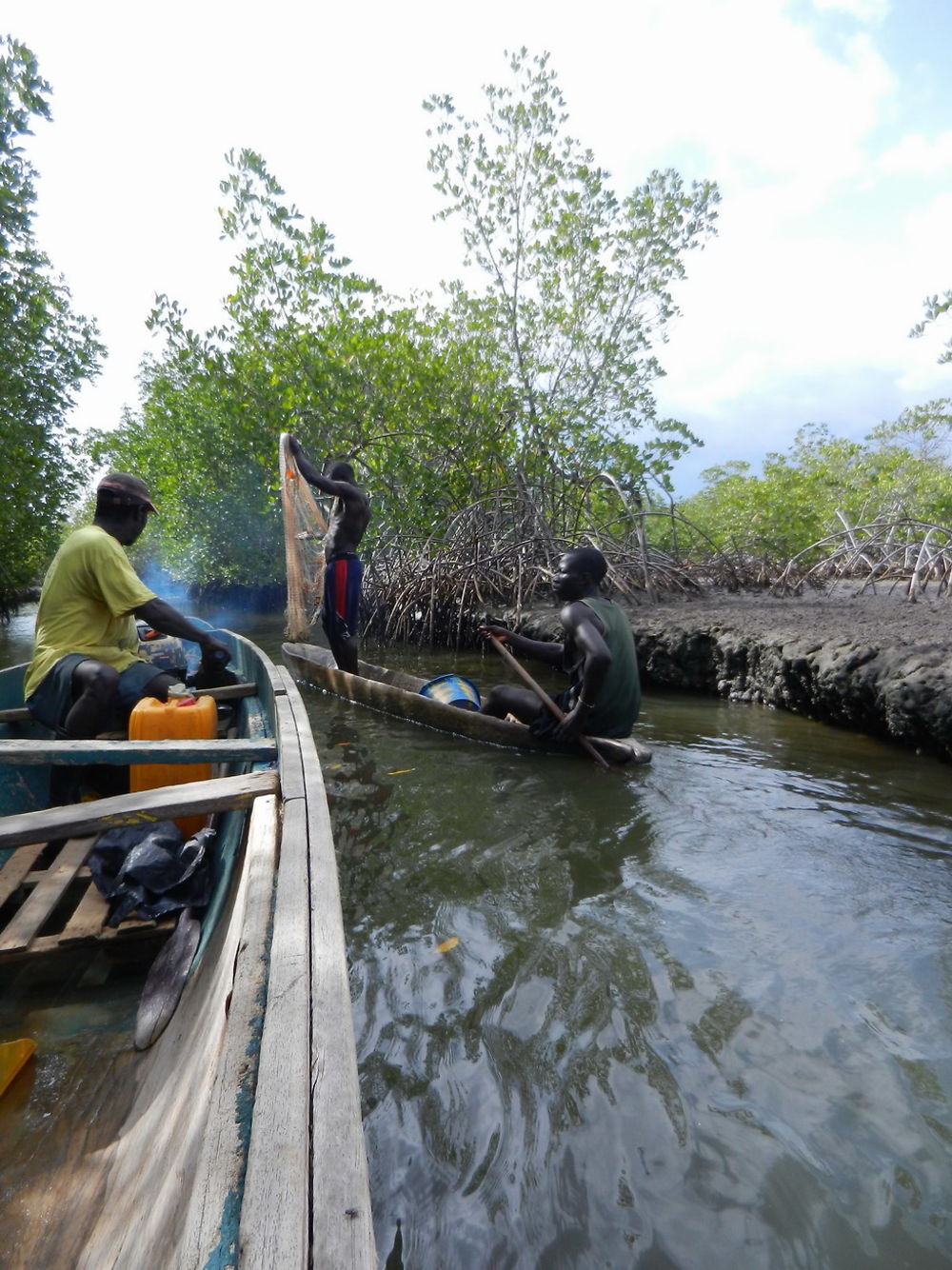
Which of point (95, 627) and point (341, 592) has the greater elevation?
point (341, 592)

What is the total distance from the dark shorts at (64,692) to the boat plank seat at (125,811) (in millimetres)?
1310

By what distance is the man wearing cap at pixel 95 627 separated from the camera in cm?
317

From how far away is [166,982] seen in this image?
6.58ft

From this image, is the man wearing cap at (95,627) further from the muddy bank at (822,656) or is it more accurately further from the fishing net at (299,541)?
the muddy bank at (822,656)

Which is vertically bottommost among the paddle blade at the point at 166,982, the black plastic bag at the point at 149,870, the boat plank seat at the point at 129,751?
the paddle blade at the point at 166,982

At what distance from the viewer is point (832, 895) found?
300 centimetres

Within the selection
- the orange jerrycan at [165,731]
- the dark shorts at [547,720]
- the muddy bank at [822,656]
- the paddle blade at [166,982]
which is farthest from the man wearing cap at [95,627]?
the muddy bank at [822,656]

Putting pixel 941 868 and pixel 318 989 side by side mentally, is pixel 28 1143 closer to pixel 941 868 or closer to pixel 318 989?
pixel 318 989

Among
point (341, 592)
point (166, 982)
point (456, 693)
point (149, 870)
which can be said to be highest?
point (341, 592)

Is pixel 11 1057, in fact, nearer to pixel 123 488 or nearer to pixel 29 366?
pixel 123 488

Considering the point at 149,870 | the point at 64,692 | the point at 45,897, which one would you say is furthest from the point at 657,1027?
the point at 64,692

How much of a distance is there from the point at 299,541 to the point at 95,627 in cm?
400

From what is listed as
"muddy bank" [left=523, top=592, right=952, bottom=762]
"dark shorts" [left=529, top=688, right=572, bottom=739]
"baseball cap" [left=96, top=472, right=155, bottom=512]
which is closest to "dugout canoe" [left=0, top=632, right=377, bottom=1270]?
"baseball cap" [left=96, top=472, right=155, bottom=512]

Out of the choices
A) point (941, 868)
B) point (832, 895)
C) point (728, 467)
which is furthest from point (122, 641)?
point (728, 467)
